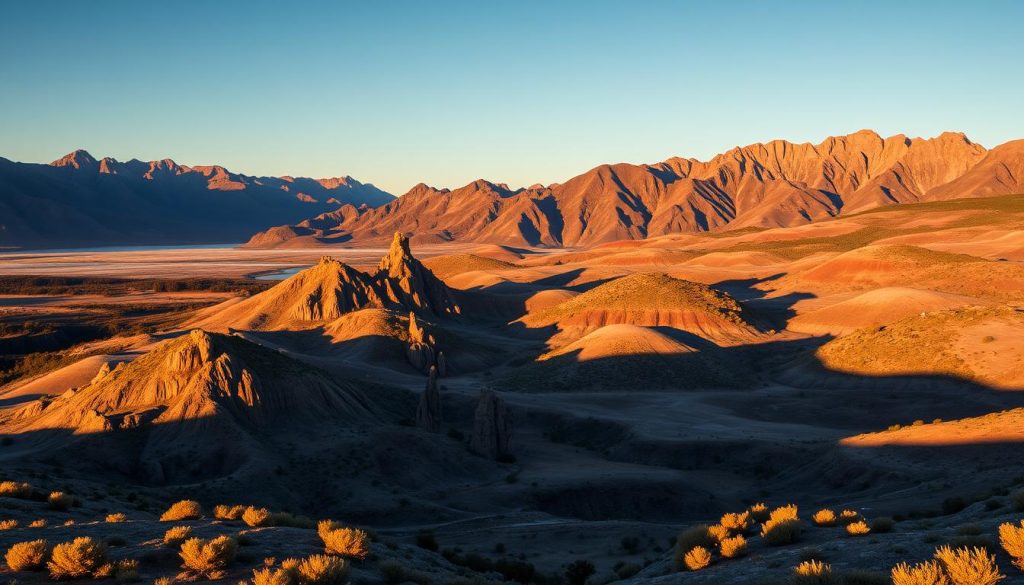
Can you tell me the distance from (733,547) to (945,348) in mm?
59432

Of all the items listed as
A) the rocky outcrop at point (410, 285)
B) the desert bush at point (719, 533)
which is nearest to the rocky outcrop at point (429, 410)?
the desert bush at point (719, 533)

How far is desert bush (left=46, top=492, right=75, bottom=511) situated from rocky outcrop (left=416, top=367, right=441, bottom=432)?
107ft

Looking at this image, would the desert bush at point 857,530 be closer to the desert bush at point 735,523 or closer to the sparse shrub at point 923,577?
the desert bush at point 735,523

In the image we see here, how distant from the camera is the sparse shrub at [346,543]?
1909 centimetres

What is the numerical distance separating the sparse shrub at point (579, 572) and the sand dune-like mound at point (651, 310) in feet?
227

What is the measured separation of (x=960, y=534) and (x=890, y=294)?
299 ft

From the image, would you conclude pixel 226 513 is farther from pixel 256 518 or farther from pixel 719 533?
pixel 719 533

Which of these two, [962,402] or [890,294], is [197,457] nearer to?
[962,402]

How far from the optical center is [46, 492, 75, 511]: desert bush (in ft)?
86.1

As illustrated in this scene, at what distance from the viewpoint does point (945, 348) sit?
69938mm

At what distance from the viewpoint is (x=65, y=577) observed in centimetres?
1622

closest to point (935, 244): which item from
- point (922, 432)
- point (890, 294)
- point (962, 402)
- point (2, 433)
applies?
point (890, 294)

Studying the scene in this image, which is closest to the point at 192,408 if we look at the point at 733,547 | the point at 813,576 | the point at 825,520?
the point at 733,547

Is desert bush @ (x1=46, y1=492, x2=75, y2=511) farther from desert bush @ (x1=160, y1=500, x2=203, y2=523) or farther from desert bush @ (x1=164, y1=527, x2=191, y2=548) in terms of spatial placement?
desert bush @ (x1=164, y1=527, x2=191, y2=548)
